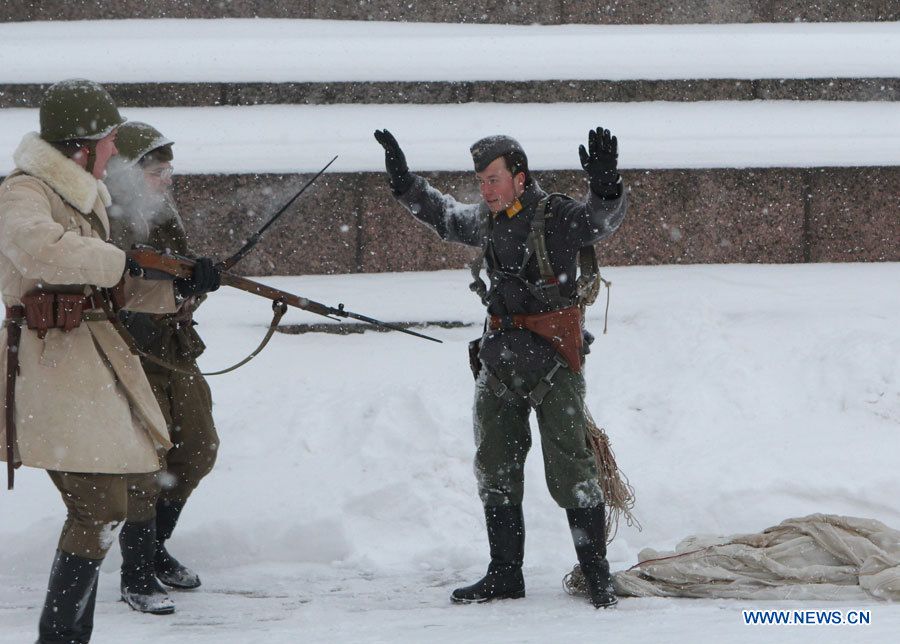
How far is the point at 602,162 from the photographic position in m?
4.12

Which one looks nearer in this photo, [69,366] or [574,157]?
[69,366]

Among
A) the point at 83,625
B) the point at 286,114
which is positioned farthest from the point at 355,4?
the point at 83,625

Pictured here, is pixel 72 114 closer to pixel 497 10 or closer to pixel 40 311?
pixel 40 311

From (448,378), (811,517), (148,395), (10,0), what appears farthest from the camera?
(10,0)

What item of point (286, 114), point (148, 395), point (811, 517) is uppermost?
point (286, 114)

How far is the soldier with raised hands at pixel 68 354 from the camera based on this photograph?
361 cm

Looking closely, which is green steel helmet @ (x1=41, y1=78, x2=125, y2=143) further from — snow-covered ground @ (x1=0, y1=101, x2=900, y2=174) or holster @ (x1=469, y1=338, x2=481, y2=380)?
snow-covered ground @ (x1=0, y1=101, x2=900, y2=174)

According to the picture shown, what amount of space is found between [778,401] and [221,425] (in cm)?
287

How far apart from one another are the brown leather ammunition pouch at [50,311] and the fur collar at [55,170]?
0.30 metres

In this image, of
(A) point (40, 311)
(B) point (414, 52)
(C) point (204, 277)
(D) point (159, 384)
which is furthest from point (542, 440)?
(B) point (414, 52)

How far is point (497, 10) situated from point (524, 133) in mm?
1507

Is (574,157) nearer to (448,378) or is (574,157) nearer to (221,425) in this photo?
(448,378)

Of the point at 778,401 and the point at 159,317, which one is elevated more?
the point at 159,317

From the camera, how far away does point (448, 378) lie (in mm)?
6316
